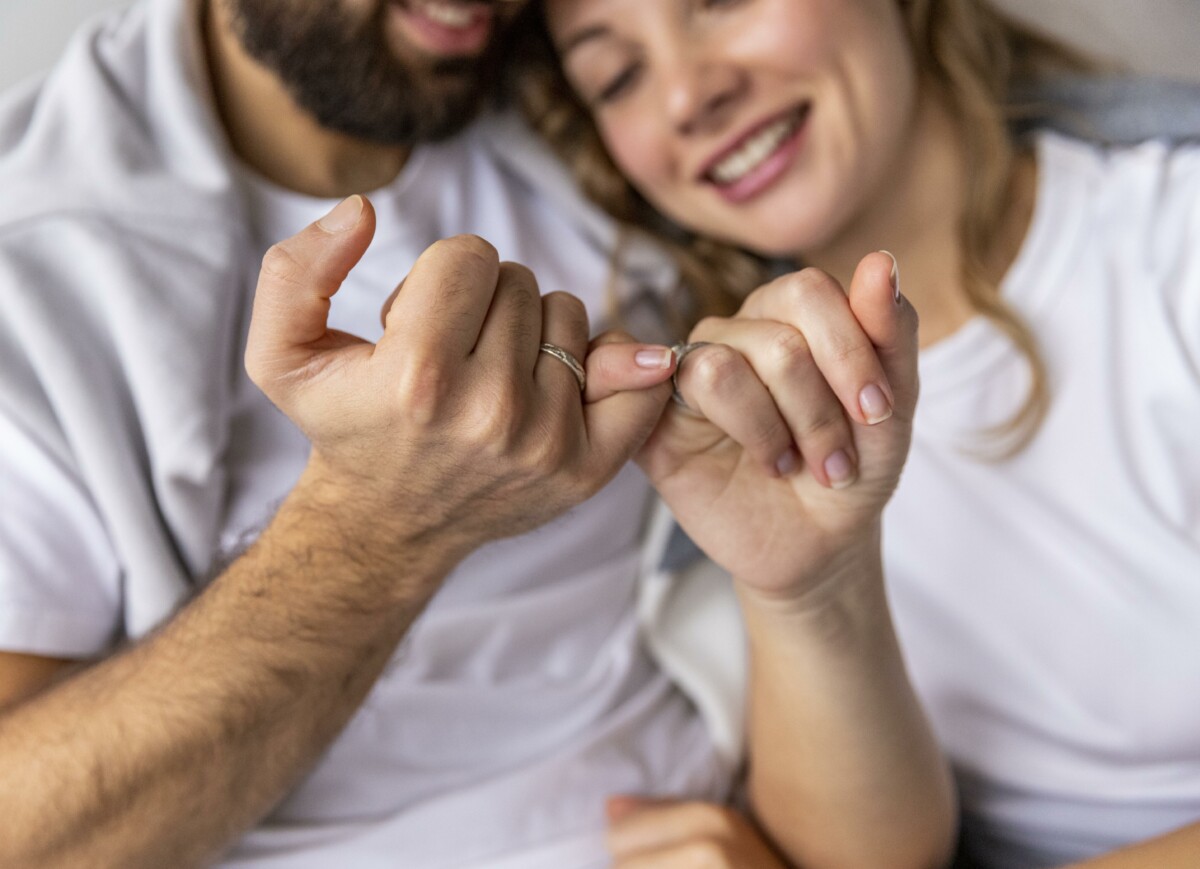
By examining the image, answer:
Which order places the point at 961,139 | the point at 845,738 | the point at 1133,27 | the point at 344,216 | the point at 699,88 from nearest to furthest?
the point at 344,216 < the point at 845,738 < the point at 699,88 < the point at 961,139 < the point at 1133,27

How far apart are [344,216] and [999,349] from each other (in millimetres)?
686

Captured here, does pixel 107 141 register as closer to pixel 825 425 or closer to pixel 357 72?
pixel 357 72

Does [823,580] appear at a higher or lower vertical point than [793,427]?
lower

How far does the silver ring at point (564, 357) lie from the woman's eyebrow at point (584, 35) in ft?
1.58

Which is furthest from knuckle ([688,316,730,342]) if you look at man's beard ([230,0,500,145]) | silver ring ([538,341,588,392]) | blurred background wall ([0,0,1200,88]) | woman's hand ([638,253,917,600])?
blurred background wall ([0,0,1200,88])

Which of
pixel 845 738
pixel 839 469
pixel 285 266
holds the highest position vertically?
pixel 285 266

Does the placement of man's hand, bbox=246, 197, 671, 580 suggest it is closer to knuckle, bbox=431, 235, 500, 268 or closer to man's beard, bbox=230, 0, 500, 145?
knuckle, bbox=431, 235, 500, 268

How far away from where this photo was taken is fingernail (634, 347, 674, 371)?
2.08 feet

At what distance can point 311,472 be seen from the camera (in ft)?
2.31

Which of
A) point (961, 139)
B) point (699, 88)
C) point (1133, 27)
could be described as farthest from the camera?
point (1133, 27)

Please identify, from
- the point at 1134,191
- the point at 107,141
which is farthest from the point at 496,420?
the point at 1134,191

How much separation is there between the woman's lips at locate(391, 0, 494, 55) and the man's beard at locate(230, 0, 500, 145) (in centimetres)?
1

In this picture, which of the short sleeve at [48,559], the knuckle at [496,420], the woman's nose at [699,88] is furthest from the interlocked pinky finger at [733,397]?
the short sleeve at [48,559]

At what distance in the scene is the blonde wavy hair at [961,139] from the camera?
1.02 metres
